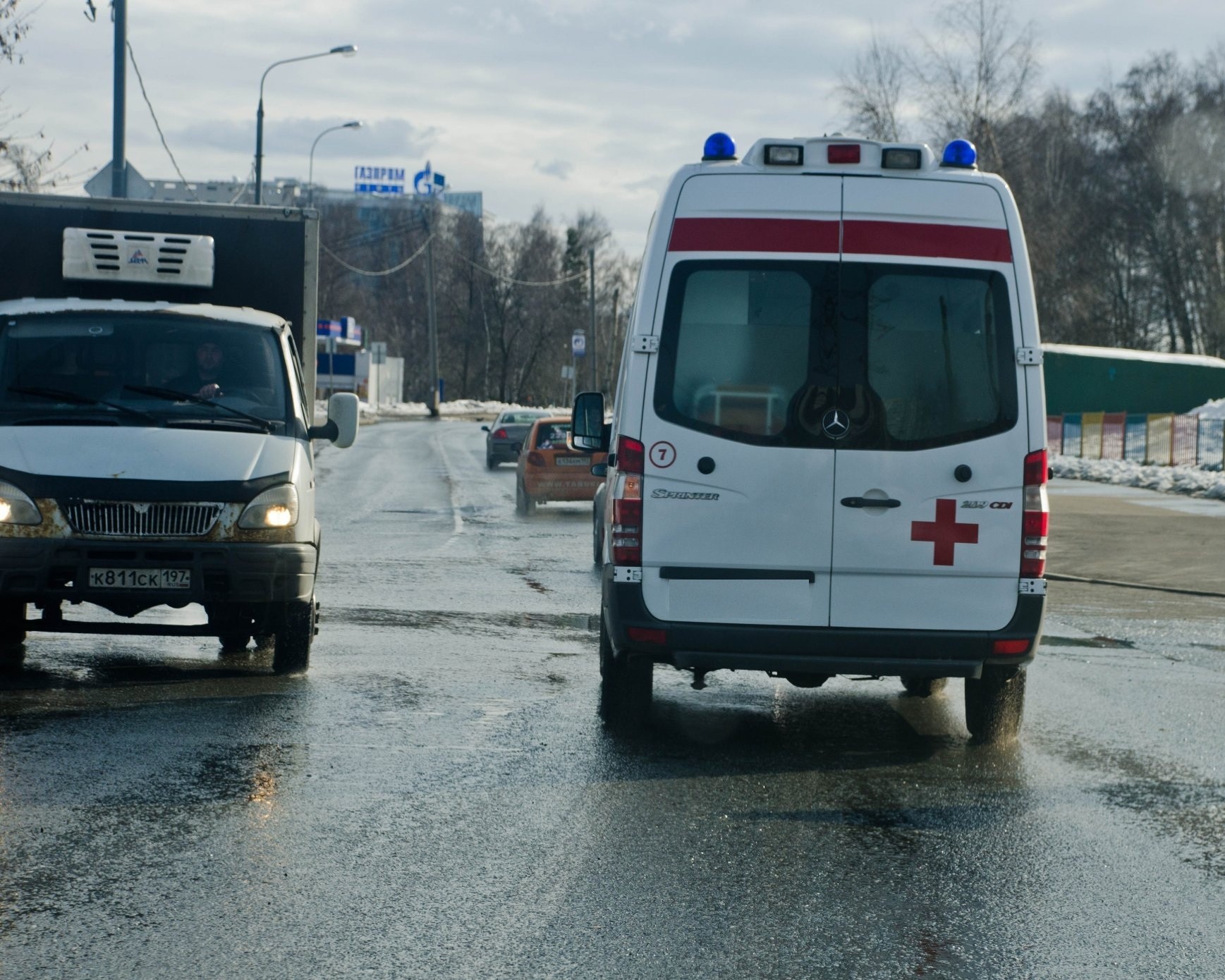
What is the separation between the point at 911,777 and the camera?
672 centimetres

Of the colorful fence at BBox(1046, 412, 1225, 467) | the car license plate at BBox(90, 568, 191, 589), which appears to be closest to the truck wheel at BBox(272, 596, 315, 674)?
the car license plate at BBox(90, 568, 191, 589)

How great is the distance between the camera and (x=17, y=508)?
8086 mm

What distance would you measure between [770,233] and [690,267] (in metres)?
0.36

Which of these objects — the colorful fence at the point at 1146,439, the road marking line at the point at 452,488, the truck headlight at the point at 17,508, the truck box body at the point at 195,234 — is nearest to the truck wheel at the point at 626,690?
the truck headlight at the point at 17,508

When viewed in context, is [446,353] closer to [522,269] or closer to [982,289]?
[522,269]

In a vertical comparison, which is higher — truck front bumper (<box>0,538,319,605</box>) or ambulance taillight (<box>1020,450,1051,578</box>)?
ambulance taillight (<box>1020,450,1051,578</box>)

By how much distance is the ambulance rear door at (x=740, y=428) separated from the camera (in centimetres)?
674

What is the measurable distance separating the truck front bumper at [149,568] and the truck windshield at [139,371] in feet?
3.13

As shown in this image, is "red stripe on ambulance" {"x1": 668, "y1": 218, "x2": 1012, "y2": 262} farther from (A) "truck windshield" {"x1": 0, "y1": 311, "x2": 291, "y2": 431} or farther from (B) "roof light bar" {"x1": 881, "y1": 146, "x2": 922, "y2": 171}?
(A) "truck windshield" {"x1": 0, "y1": 311, "x2": 291, "y2": 431}

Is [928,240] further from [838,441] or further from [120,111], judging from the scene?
[120,111]

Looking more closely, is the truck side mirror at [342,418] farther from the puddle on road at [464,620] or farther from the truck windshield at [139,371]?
the puddle on road at [464,620]

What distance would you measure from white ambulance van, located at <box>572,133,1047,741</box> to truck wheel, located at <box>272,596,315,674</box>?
258 cm

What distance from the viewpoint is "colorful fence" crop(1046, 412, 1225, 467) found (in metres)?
36.0

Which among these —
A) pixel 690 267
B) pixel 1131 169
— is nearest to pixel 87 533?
pixel 690 267
